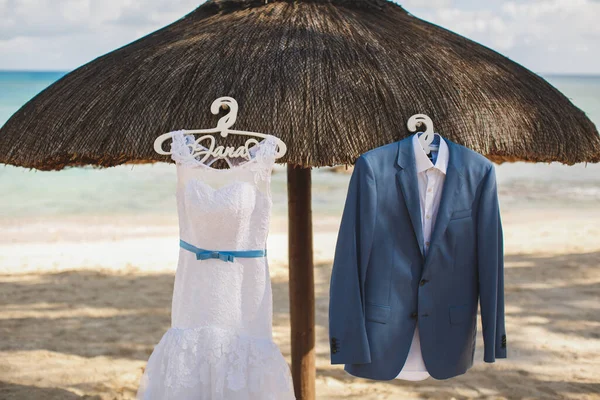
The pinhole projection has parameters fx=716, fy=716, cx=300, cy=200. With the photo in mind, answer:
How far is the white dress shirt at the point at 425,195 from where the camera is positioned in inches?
93.5

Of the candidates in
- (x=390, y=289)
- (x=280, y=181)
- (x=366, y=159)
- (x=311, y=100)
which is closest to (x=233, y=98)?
(x=311, y=100)

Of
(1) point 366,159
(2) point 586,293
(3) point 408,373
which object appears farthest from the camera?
(2) point 586,293

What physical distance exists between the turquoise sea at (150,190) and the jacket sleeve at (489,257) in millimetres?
9942

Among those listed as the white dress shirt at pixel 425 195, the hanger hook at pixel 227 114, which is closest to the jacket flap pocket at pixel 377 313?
the white dress shirt at pixel 425 195

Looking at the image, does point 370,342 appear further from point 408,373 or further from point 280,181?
point 280,181

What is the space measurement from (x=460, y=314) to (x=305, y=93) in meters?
0.92

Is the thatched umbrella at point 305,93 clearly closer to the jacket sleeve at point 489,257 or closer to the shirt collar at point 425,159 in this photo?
the shirt collar at point 425,159

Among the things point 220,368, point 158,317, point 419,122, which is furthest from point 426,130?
Result: point 158,317

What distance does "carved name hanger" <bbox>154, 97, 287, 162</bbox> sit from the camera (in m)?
2.30

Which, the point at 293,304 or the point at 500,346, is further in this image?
the point at 293,304

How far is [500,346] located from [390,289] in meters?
0.45

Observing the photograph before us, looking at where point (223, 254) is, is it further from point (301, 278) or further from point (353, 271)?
point (301, 278)

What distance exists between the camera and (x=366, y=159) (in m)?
2.32

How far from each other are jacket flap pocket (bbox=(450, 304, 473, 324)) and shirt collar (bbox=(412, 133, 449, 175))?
0.47 m
